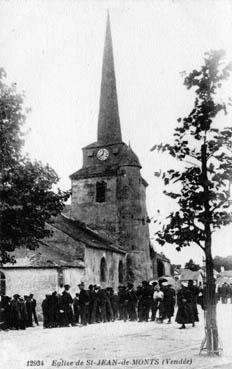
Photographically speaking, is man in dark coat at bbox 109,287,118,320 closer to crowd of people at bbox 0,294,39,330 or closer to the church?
crowd of people at bbox 0,294,39,330

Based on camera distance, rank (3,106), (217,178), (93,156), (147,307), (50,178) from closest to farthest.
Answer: (217,178) → (3,106) → (50,178) → (147,307) → (93,156)

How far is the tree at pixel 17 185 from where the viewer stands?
56.5ft

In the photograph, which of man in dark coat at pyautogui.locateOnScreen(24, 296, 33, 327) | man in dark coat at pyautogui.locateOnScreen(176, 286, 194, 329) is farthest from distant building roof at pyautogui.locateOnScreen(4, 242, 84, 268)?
man in dark coat at pyautogui.locateOnScreen(176, 286, 194, 329)

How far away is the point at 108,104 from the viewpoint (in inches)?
1983

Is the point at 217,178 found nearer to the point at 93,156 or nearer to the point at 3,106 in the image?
the point at 3,106

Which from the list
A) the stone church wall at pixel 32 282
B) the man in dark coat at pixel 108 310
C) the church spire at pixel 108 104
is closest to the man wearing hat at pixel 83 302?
the man in dark coat at pixel 108 310

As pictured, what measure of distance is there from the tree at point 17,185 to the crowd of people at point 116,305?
276cm

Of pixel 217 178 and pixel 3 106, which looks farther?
pixel 3 106

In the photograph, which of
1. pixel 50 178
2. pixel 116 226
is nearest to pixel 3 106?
pixel 50 178

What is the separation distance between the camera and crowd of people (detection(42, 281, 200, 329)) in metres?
18.0

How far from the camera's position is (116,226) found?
44.8 meters

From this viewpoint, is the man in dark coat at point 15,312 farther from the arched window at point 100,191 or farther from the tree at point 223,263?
the tree at point 223,263

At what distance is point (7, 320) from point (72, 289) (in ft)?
38.0

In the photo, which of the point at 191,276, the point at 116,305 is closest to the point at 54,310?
the point at 116,305
